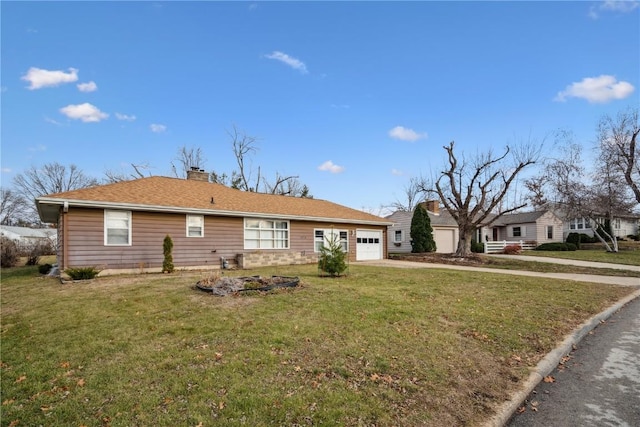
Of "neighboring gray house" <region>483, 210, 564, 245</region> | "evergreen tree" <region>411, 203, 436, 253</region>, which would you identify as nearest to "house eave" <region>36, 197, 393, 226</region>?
"evergreen tree" <region>411, 203, 436, 253</region>

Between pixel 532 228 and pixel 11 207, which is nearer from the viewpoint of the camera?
pixel 532 228

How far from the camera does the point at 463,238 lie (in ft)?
74.8

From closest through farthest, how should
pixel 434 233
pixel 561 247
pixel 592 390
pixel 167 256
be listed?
pixel 592 390 < pixel 167 256 < pixel 561 247 < pixel 434 233

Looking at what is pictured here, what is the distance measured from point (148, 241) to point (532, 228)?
116ft

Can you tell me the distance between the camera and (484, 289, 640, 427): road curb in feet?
11.3

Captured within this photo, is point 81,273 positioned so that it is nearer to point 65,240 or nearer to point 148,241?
point 65,240

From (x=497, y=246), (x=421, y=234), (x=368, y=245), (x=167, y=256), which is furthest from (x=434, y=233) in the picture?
(x=167, y=256)

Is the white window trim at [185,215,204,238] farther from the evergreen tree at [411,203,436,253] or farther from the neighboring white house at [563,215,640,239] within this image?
the neighboring white house at [563,215,640,239]

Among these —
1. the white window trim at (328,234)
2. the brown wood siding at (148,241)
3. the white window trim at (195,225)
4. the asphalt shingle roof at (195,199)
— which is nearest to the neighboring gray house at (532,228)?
the asphalt shingle roof at (195,199)

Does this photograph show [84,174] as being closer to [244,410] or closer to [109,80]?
[109,80]

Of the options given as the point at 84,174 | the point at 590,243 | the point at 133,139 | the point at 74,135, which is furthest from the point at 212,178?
the point at 590,243

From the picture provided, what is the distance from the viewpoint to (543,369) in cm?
457

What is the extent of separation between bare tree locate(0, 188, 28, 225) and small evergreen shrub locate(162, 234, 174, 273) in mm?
46875

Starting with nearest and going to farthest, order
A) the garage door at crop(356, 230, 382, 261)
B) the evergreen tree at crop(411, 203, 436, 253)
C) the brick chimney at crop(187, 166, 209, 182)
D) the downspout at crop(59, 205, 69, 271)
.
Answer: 1. the downspout at crop(59, 205, 69, 271)
2. the brick chimney at crop(187, 166, 209, 182)
3. the garage door at crop(356, 230, 382, 261)
4. the evergreen tree at crop(411, 203, 436, 253)
